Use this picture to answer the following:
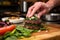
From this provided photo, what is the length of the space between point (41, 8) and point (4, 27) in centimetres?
55

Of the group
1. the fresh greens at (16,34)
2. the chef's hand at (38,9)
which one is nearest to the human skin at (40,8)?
the chef's hand at (38,9)

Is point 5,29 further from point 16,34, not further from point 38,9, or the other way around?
point 38,9

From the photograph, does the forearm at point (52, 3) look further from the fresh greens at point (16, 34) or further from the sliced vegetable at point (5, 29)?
the sliced vegetable at point (5, 29)

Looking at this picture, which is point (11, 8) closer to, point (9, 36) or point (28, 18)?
point (28, 18)

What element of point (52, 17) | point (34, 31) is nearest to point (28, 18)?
point (34, 31)

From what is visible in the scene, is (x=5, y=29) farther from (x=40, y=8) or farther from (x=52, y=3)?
(x=52, y=3)

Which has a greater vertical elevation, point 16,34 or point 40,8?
point 40,8

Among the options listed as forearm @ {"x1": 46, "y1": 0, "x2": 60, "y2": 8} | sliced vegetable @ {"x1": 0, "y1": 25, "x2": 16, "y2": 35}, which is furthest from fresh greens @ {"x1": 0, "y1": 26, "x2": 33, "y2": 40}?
forearm @ {"x1": 46, "y1": 0, "x2": 60, "y2": 8}

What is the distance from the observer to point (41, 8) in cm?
145

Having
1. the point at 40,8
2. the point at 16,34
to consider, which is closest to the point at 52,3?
the point at 40,8

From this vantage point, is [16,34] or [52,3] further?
[52,3]

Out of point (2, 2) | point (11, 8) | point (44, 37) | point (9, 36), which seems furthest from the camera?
point (11, 8)

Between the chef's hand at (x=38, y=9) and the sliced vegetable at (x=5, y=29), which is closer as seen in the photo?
the sliced vegetable at (x=5, y=29)

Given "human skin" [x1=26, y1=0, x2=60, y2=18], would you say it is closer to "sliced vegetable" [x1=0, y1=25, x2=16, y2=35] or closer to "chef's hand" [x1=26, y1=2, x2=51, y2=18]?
"chef's hand" [x1=26, y1=2, x2=51, y2=18]
